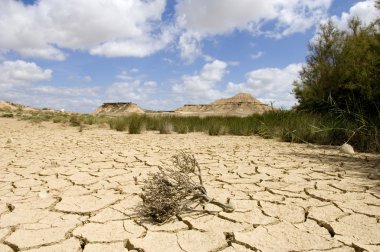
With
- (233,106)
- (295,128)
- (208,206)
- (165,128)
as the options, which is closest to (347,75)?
(295,128)

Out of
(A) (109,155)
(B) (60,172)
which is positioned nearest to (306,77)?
(A) (109,155)

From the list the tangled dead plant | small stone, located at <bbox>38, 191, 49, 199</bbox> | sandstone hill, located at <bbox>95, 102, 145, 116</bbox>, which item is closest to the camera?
the tangled dead plant

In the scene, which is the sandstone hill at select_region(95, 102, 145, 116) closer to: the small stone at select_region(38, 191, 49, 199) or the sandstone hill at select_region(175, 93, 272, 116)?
the sandstone hill at select_region(175, 93, 272, 116)

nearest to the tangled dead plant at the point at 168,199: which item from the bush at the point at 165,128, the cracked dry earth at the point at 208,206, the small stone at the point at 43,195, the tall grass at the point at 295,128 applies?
the cracked dry earth at the point at 208,206

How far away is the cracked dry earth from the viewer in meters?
1.92

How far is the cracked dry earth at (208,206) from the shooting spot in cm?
192

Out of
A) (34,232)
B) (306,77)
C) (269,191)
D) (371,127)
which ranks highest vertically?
(306,77)

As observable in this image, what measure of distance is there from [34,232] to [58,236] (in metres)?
0.19

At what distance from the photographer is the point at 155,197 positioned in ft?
7.13

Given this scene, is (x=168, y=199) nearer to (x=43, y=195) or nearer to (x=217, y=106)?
(x=43, y=195)

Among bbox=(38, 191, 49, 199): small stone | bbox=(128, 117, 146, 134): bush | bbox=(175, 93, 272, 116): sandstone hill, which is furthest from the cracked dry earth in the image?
bbox=(175, 93, 272, 116): sandstone hill

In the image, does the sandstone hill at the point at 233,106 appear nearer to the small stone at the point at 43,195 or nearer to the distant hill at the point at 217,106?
the distant hill at the point at 217,106

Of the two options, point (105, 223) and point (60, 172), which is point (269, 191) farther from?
point (60, 172)

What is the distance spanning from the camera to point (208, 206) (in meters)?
2.41
